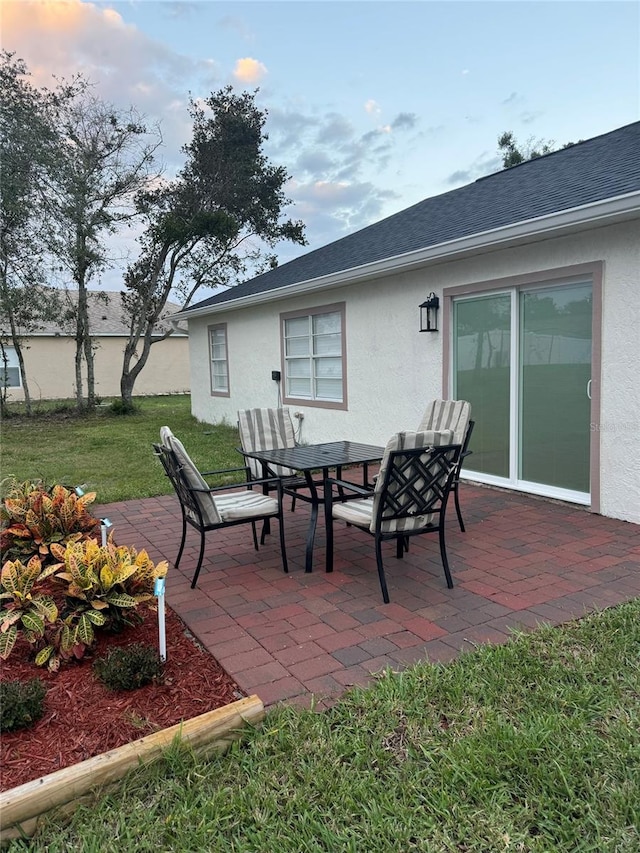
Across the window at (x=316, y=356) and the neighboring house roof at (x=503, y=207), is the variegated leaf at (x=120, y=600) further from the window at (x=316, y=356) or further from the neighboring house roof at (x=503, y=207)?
the window at (x=316, y=356)

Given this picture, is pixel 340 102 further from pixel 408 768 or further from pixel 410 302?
pixel 408 768

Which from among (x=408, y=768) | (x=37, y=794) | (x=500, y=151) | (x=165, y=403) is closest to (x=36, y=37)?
(x=37, y=794)

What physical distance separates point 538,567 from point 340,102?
8451 millimetres

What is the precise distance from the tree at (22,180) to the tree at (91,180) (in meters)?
0.29

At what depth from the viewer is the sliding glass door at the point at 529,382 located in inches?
211

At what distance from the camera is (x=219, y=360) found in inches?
494

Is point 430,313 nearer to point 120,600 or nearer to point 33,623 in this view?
point 120,600

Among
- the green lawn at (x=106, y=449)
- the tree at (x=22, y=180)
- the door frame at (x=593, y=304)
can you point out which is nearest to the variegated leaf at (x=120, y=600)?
the green lawn at (x=106, y=449)

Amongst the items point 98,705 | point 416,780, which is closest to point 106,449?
point 98,705

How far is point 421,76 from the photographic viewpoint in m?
8.00

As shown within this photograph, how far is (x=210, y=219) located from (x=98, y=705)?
14.2 m

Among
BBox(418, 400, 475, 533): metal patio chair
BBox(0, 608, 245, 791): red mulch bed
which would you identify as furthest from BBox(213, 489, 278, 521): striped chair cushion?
BBox(418, 400, 475, 533): metal patio chair

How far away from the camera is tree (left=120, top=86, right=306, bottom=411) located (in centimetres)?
1565

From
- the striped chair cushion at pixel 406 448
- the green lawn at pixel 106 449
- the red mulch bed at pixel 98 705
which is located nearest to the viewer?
the red mulch bed at pixel 98 705
